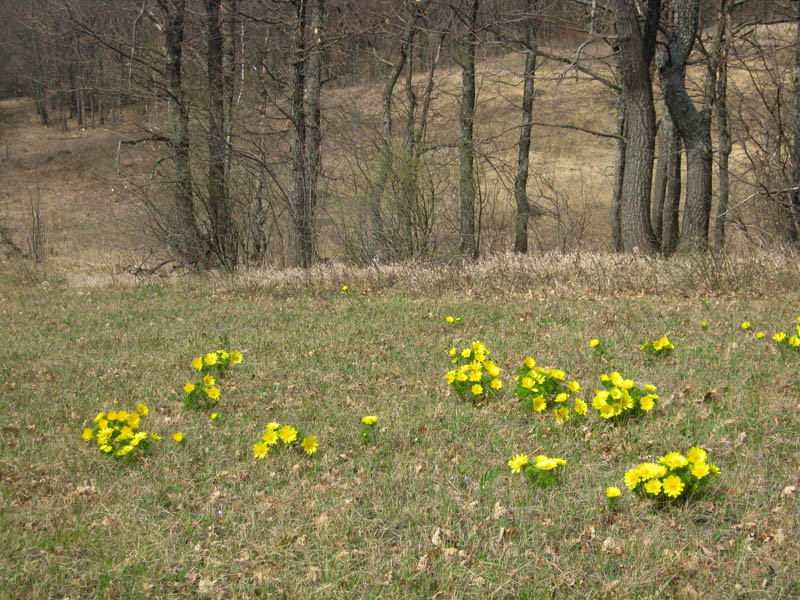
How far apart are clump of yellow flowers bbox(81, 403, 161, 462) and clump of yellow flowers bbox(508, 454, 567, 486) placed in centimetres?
211

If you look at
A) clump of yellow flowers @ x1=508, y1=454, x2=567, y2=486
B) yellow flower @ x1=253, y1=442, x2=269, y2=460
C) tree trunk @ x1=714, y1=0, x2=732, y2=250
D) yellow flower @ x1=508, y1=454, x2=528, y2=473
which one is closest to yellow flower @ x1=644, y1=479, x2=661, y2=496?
clump of yellow flowers @ x1=508, y1=454, x2=567, y2=486

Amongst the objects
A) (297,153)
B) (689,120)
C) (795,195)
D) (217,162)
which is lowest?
(795,195)

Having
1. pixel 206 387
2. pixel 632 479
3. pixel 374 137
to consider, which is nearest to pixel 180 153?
pixel 374 137

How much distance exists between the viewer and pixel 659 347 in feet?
16.4

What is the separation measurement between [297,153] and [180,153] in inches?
91.1

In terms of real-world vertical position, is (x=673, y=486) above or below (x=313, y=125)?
below

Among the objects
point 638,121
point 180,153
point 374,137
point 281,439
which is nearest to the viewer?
point 281,439

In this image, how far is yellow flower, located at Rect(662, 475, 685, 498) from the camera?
3.13 meters

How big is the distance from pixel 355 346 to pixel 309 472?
8.40 ft

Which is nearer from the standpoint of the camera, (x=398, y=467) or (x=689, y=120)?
(x=398, y=467)

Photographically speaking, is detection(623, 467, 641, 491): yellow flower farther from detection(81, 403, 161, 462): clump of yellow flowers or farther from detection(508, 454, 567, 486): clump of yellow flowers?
detection(81, 403, 161, 462): clump of yellow flowers

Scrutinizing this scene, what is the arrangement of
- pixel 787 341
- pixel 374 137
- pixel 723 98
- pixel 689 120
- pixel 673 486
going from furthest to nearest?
pixel 723 98 < pixel 374 137 < pixel 689 120 < pixel 787 341 < pixel 673 486

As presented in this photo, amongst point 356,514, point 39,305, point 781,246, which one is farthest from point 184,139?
point 356,514

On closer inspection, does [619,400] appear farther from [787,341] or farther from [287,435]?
[787,341]
